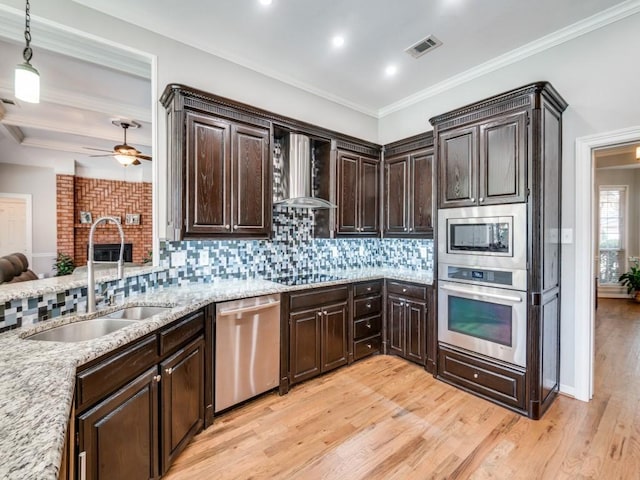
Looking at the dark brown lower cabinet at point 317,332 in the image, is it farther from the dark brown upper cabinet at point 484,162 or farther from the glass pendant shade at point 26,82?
the glass pendant shade at point 26,82

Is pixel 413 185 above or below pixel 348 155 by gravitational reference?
below

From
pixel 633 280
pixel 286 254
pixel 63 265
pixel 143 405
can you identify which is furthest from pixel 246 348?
pixel 633 280

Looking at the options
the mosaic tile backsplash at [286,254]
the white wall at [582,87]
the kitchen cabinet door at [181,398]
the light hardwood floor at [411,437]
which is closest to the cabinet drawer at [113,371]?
the kitchen cabinet door at [181,398]

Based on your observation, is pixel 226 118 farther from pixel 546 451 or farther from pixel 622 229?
pixel 622 229

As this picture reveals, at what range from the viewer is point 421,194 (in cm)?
351

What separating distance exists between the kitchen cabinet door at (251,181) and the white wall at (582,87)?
2.56 meters

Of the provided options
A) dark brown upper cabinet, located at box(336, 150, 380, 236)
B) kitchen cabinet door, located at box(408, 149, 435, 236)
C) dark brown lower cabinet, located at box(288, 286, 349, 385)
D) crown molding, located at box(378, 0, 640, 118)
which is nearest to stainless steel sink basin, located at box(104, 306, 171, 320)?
dark brown lower cabinet, located at box(288, 286, 349, 385)

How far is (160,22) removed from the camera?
2.60 m

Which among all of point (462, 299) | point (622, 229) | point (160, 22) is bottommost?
point (462, 299)

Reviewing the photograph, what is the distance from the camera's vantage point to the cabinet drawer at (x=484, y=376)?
8.16 ft

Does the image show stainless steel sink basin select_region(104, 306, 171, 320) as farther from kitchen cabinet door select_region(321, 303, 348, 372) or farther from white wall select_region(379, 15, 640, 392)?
white wall select_region(379, 15, 640, 392)

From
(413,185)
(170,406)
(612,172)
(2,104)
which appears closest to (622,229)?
(612,172)

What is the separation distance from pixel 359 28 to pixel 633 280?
7308mm

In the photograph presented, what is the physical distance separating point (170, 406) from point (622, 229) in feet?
29.0
